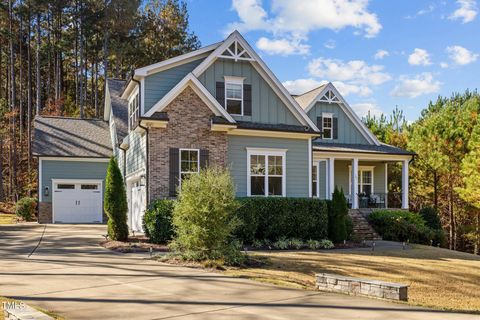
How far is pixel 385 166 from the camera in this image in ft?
99.3

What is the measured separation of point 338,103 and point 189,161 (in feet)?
38.6

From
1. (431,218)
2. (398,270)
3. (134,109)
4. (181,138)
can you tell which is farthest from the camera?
(431,218)

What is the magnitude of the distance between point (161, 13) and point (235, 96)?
3112 cm

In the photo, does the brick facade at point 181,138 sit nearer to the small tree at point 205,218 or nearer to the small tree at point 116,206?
the small tree at point 116,206

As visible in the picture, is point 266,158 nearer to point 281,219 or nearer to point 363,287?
point 281,219

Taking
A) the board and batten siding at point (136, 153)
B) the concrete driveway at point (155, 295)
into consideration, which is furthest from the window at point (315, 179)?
the concrete driveway at point (155, 295)

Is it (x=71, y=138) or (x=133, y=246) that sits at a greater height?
(x=71, y=138)

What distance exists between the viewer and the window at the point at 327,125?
2888 centimetres

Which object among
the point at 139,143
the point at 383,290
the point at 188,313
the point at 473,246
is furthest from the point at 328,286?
the point at 473,246

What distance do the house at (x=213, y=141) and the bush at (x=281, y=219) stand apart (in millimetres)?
1928

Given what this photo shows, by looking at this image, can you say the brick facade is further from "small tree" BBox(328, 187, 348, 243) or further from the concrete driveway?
the concrete driveway

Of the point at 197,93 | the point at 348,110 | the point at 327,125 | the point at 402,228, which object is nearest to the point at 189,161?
the point at 197,93

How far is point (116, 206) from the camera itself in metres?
18.8

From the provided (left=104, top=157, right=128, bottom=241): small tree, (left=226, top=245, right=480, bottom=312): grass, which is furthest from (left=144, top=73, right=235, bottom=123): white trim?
(left=226, top=245, right=480, bottom=312): grass
